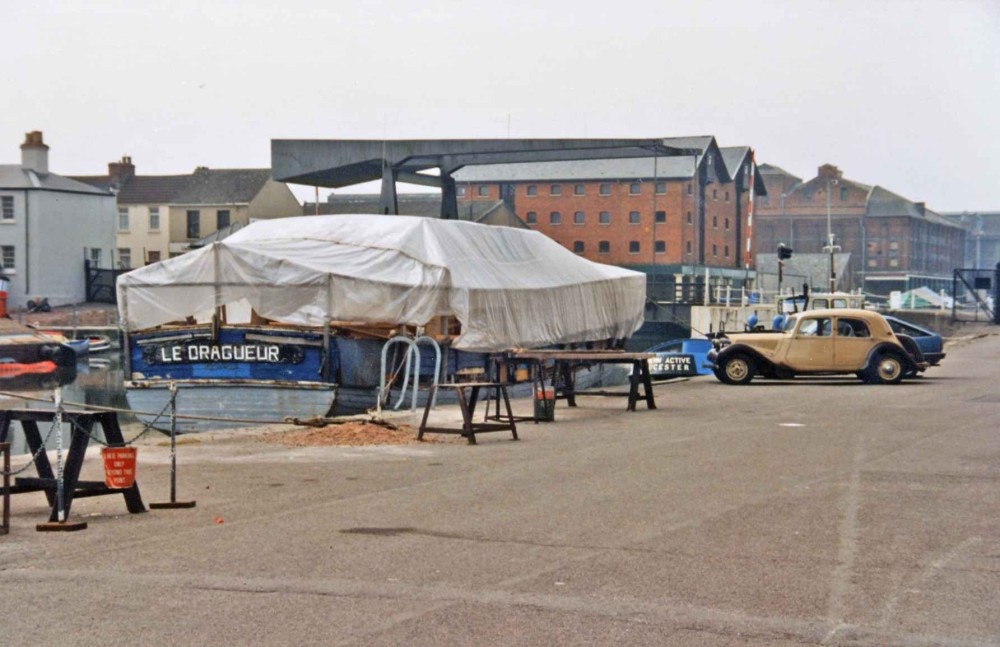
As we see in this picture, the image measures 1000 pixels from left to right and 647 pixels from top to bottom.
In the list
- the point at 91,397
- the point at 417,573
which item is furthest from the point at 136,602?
the point at 91,397

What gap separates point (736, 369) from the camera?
31375 mm

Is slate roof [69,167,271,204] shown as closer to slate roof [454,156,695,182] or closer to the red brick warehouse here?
the red brick warehouse

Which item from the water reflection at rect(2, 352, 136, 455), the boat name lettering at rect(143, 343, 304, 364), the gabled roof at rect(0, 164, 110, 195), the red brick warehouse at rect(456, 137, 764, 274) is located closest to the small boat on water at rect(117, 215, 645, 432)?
the boat name lettering at rect(143, 343, 304, 364)

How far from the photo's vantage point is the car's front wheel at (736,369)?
31312 millimetres

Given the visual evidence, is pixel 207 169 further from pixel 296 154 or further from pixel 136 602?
pixel 136 602

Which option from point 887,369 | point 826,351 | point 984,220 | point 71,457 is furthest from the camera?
point 984,220

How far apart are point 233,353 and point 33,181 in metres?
52.5

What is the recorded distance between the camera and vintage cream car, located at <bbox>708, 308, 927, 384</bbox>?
30516 millimetres

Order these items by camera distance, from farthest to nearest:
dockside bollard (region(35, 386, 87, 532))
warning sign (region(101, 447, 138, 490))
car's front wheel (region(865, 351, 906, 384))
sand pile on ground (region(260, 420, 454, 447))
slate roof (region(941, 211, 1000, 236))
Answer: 1. slate roof (region(941, 211, 1000, 236))
2. car's front wheel (region(865, 351, 906, 384))
3. sand pile on ground (region(260, 420, 454, 447))
4. warning sign (region(101, 447, 138, 490))
5. dockside bollard (region(35, 386, 87, 532))

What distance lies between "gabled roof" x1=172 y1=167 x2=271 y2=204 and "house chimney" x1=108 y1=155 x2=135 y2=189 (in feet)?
18.3

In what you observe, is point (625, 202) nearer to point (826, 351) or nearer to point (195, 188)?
point (195, 188)

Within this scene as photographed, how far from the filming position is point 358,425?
19156mm

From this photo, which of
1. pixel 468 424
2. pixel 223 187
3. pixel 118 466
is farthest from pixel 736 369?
pixel 223 187

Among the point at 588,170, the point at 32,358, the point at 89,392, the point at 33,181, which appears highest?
the point at 588,170
